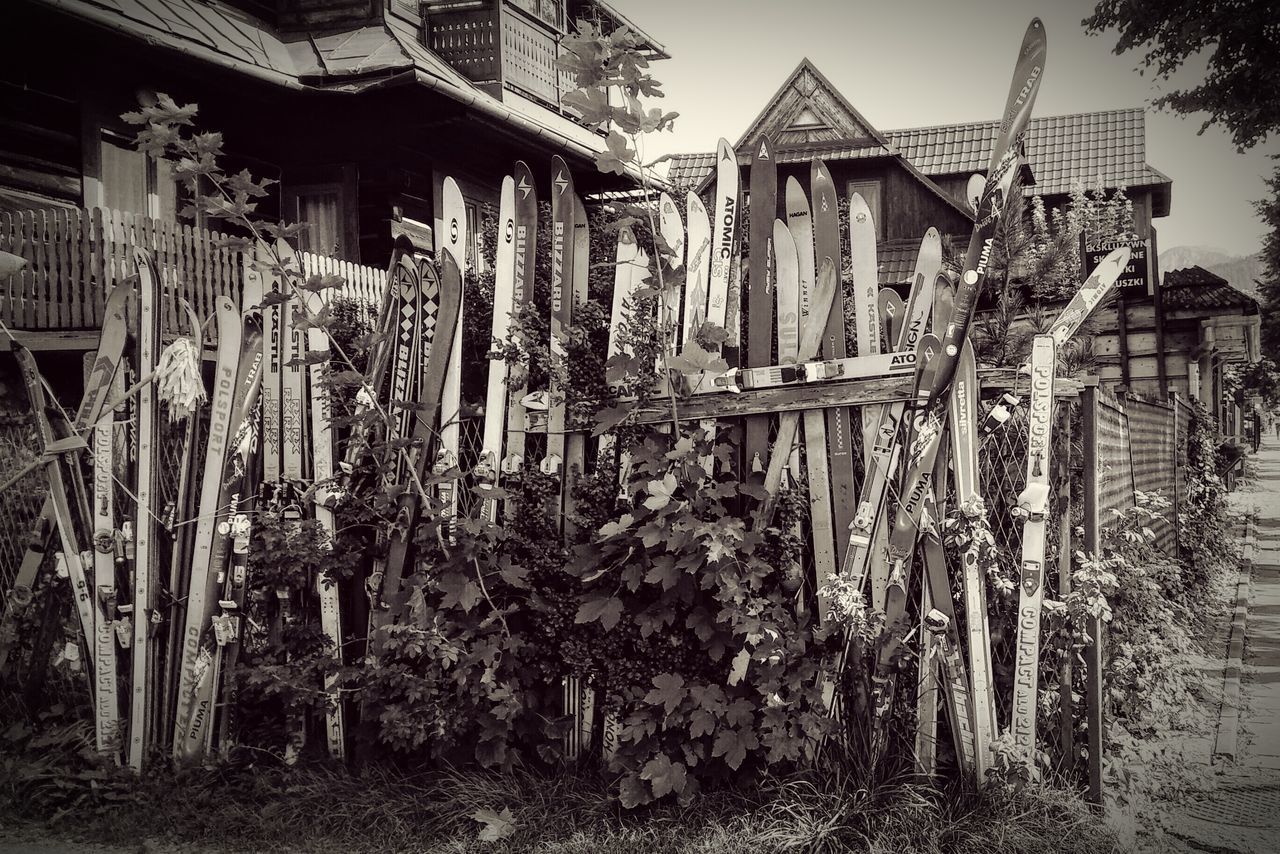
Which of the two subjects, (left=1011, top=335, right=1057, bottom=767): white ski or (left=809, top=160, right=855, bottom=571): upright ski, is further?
(left=809, top=160, right=855, bottom=571): upright ski

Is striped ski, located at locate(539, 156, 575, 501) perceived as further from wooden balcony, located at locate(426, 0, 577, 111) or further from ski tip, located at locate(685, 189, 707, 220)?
wooden balcony, located at locate(426, 0, 577, 111)

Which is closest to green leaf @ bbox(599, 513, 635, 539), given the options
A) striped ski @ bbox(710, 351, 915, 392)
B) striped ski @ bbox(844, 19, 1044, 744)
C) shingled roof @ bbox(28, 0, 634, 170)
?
striped ski @ bbox(710, 351, 915, 392)

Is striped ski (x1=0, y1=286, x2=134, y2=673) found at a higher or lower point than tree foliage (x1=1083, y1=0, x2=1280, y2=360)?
lower

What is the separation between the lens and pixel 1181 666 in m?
5.09

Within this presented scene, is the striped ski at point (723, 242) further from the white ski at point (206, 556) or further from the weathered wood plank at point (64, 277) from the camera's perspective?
the weathered wood plank at point (64, 277)

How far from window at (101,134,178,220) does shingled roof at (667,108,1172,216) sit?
15645 mm

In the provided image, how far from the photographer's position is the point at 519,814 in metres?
3.17

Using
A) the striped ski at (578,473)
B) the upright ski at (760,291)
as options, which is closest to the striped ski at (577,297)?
the striped ski at (578,473)

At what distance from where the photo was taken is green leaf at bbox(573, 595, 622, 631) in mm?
3146

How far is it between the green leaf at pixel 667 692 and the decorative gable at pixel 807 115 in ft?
66.9

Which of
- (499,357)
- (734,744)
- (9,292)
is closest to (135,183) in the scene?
(9,292)

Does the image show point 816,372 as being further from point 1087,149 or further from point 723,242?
point 1087,149

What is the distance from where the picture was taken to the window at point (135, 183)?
29.4ft

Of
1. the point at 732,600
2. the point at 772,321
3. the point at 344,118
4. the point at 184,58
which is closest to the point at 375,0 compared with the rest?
the point at 344,118
